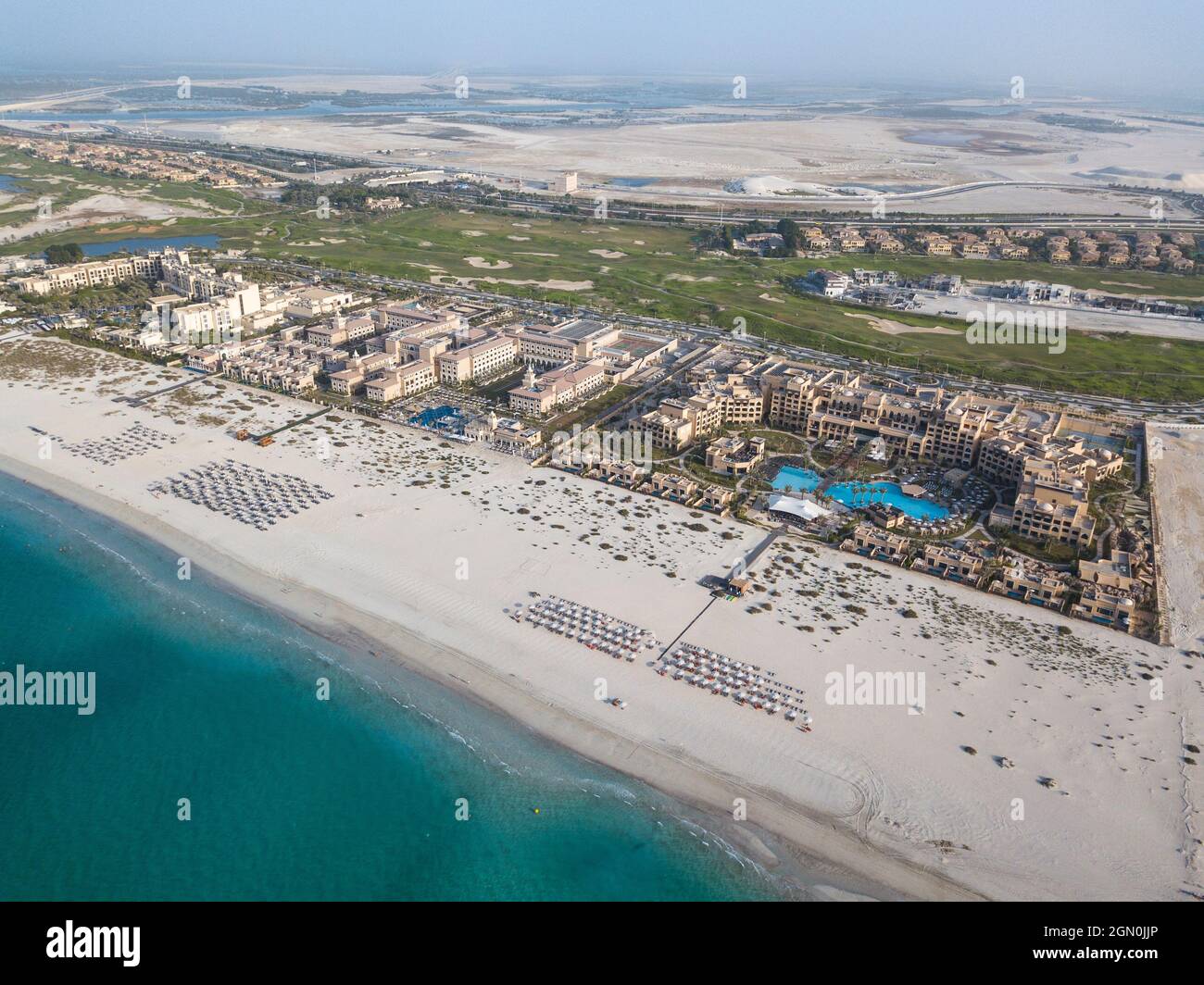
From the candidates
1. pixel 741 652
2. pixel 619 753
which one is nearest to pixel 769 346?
pixel 741 652

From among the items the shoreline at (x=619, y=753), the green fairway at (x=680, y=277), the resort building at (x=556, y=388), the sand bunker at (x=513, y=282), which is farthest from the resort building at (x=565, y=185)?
the shoreline at (x=619, y=753)

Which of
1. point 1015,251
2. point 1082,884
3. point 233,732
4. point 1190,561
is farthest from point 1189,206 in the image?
point 233,732

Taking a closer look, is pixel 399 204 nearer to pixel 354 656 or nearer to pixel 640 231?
pixel 640 231

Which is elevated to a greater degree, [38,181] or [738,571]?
[38,181]

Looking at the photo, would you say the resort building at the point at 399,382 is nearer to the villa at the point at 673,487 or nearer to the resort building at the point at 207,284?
the resort building at the point at 207,284

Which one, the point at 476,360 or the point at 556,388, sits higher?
the point at 476,360

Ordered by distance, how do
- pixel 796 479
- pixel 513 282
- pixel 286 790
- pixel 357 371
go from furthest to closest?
1. pixel 513 282
2. pixel 357 371
3. pixel 796 479
4. pixel 286 790

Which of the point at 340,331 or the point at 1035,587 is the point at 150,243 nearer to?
the point at 340,331
